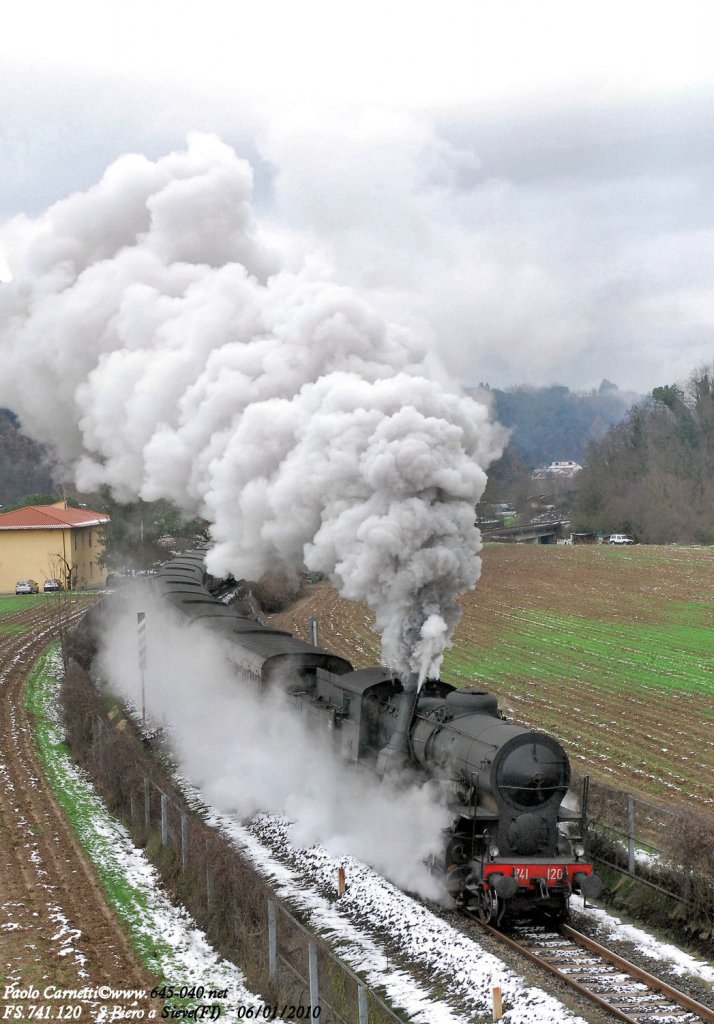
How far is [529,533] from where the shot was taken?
90000mm

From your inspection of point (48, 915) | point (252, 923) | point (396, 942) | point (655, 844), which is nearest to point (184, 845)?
point (48, 915)

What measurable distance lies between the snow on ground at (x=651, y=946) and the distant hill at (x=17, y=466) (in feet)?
411

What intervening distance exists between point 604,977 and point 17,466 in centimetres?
13120

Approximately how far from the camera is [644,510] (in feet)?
273

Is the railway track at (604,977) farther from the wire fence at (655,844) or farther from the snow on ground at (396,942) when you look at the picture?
the wire fence at (655,844)

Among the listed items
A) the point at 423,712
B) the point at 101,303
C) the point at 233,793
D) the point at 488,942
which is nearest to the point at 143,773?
the point at 233,793

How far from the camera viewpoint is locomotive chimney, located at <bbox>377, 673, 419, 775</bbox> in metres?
14.7

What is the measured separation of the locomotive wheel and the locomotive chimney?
2524 mm

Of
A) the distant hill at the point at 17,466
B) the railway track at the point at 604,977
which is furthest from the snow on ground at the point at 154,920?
the distant hill at the point at 17,466

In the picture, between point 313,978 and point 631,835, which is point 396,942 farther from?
point 631,835

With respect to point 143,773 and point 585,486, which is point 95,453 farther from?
point 585,486

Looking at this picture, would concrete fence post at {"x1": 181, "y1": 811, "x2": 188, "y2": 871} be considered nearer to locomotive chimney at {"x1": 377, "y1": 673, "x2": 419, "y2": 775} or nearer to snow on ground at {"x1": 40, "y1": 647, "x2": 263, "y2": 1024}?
snow on ground at {"x1": 40, "y1": 647, "x2": 263, "y2": 1024}

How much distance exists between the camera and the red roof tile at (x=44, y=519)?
64.0 m

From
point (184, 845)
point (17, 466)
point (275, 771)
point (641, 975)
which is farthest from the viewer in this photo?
point (17, 466)
